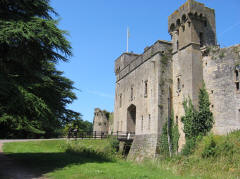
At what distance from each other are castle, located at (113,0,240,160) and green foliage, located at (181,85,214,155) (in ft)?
1.40

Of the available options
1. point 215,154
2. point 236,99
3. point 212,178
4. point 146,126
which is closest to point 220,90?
point 236,99

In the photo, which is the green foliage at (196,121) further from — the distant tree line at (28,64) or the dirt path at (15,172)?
the dirt path at (15,172)

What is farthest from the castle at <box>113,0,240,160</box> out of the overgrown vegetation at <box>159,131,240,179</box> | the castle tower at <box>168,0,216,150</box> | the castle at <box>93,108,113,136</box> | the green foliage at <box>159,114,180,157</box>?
the castle at <box>93,108,113,136</box>

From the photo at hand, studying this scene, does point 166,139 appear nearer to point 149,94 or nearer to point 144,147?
point 144,147

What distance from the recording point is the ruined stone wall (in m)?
18.2

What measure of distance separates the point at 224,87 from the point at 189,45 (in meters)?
4.76

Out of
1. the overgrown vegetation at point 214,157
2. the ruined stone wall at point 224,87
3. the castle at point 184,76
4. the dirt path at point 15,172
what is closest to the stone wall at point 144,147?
the castle at point 184,76

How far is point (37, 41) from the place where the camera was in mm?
11867

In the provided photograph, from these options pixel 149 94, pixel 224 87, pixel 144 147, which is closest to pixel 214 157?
pixel 224 87

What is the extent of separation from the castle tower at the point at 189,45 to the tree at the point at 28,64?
36.9ft

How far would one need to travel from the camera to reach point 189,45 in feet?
70.1

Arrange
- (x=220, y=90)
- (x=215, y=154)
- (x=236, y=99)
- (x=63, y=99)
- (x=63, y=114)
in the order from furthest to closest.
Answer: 1. (x=220, y=90)
2. (x=236, y=99)
3. (x=215, y=154)
4. (x=63, y=99)
5. (x=63, y=114)

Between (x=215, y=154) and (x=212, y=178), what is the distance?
627cm

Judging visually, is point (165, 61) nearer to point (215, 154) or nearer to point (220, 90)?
point (220, 90)
